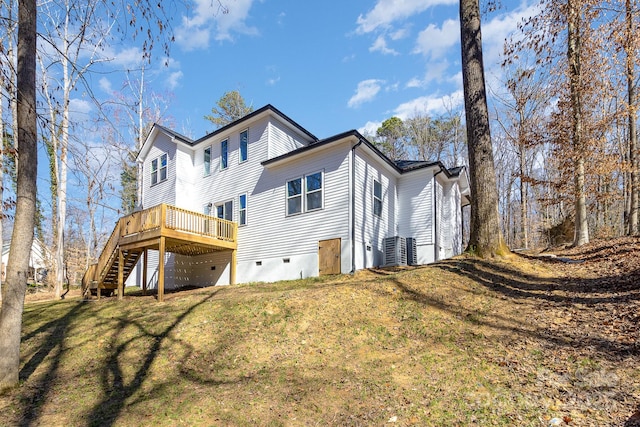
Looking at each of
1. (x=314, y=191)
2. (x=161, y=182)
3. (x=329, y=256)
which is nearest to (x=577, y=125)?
(x=314, y=191)

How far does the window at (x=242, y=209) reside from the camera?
15576 millimetres

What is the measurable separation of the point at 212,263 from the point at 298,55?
9.86m

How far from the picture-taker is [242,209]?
15.7m

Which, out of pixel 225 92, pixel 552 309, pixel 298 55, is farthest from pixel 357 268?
pixel 225 92

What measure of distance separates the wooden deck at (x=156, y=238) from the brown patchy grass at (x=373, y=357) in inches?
149

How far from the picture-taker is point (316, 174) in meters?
13.7

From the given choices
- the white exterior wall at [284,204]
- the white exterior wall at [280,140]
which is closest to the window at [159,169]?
the white exterior wall at [284,204]

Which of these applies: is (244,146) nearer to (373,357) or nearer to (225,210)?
(225,210)

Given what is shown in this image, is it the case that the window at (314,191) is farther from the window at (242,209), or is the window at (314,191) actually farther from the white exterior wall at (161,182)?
the white exterior wall at (161,182)

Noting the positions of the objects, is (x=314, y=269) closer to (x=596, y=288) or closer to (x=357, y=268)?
(x=357, y=268)

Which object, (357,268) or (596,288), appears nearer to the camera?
(596,288)

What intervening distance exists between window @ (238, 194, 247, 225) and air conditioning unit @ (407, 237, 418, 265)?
7.12 m

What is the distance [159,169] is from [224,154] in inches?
182

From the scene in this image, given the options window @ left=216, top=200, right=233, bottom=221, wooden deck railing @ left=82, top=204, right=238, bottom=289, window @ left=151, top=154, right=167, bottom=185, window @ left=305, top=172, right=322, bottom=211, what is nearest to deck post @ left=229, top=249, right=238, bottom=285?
wooden deck railing @ left=82, top=204, right=238, bottom=289
